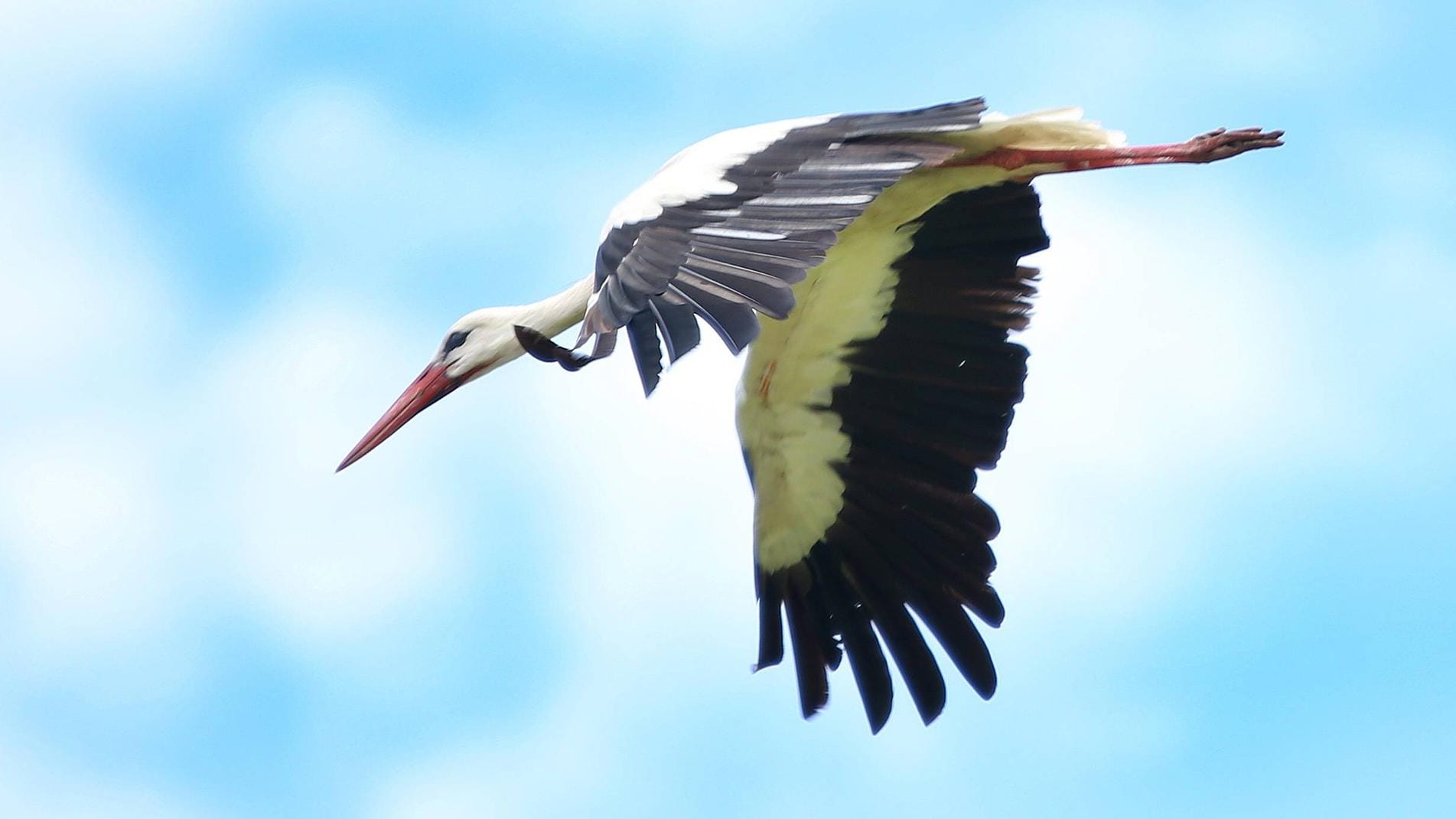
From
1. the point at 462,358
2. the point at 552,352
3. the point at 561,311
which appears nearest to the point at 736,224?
the point at 552,352

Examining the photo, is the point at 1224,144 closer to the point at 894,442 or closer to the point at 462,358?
the point at 894,442

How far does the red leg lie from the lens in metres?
7.91

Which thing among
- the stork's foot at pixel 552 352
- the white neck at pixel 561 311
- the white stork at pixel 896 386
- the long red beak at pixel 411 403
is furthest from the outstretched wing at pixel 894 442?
the stork's foot at pixel 552 352

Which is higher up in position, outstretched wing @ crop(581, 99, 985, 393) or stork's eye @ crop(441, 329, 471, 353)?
stork's eye @ crop(441, 329, 471, 353)

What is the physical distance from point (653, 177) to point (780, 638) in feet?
7.26

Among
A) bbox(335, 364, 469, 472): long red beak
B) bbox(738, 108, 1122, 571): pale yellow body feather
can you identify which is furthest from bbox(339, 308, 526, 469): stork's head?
bbox(738, 108, 1122, 571): pale yellow body feather

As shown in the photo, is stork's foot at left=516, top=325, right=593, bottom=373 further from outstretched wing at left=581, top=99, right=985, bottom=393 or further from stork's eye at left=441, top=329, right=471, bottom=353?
stork's eye at left=441, top=329, right=471, bottom=353

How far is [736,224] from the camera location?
634 cm

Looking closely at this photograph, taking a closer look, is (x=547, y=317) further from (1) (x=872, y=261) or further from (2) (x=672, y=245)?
(2) (x=672, y=245)

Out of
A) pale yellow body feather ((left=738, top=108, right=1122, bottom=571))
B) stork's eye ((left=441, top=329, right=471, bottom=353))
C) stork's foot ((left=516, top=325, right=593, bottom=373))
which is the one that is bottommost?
stork's foot ((left=516, top=325, right=593, bottom=373))

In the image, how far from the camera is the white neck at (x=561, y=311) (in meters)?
8.25

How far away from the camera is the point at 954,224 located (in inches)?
323

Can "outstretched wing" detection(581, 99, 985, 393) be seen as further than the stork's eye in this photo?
No

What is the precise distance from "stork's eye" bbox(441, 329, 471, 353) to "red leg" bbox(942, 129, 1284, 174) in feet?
7.34
